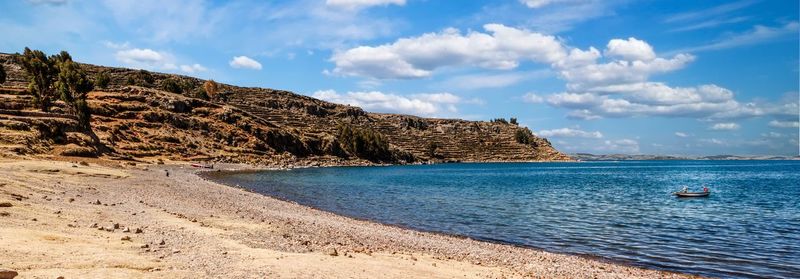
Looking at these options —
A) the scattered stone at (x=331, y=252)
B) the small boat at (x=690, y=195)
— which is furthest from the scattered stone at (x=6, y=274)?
the small boat at (x=690, y=195)

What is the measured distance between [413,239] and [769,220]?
3252 centimetres

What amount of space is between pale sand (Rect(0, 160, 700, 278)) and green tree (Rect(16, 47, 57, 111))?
6633 centimetres

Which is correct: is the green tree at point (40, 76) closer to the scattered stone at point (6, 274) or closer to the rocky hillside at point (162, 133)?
the rocky hillside at point (162, 133)

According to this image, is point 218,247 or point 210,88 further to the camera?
point 210,88

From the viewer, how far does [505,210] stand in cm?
4466

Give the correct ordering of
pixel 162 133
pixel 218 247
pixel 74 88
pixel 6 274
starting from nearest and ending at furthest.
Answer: pixel 6 274
pixel 218 247
pixel 74 88
pixel 162 133

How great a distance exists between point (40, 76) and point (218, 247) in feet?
308

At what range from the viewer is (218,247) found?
17812 millimetres

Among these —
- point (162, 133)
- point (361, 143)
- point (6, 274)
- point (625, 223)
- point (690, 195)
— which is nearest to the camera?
point (6, 274)

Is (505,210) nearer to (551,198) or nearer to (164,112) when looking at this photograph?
(551,198)

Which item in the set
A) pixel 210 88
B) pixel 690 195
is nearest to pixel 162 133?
pixel 210 88

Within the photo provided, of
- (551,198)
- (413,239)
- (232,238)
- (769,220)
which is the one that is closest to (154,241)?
(232,238)

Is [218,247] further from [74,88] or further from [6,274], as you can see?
[74,88]

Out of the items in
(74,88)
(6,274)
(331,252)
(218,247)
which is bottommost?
(331,252)
